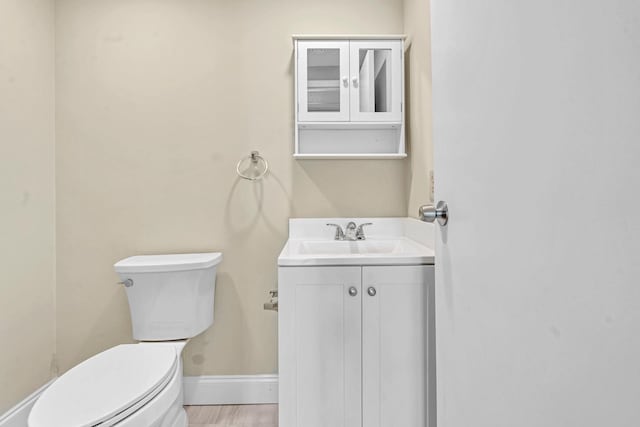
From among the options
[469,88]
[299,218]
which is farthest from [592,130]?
[299,218]

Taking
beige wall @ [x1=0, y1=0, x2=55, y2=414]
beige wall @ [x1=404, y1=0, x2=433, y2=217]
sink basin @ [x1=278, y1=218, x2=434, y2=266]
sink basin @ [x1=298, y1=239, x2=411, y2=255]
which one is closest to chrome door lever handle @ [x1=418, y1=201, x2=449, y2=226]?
sink basin @ [x1=278, y1=218, x2=434, y2=266]

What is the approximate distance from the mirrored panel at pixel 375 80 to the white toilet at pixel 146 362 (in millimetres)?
1068

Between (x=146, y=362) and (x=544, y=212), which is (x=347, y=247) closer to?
(x=146, y=362)

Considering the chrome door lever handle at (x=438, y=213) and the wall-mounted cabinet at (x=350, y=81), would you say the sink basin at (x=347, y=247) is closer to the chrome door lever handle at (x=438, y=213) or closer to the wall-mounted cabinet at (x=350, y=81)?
the wall-mounted cabinet at (x=350, y=81)

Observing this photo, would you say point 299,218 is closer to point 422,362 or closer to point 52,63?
point 422,362

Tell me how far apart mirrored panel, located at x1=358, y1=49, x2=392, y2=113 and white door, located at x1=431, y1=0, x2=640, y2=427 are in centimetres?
95

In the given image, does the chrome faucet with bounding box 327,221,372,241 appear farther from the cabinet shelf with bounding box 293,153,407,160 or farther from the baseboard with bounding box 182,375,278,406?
the baseboard with bounding box 182,375,278,406

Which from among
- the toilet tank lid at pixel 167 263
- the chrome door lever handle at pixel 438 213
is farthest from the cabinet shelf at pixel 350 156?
the chrome door lever handle at pixel 438 213

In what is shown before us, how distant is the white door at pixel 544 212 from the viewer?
1.24 ft

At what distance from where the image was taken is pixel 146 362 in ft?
4.25

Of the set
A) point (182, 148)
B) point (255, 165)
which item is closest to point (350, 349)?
point (255, 165)

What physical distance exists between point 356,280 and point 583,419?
85cm

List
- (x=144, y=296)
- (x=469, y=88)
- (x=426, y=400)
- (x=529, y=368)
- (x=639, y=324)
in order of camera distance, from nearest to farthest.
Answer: (x=639, y=324)
(x=529, y=368)
(x=469, y=88)
(x=426, y=400)
(x=144, y=296)

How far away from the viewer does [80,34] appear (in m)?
1.85
